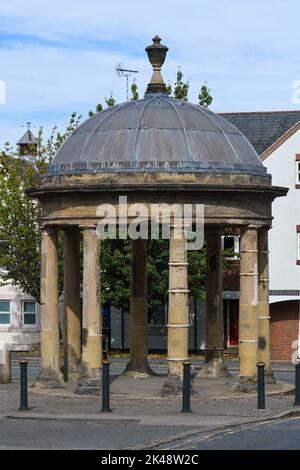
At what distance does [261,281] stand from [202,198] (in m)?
3.55

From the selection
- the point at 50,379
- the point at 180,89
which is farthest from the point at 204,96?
the point at 50,379

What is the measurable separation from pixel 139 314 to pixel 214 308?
1.89m

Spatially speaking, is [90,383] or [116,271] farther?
[116,271]

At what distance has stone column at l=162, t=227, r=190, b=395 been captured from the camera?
2830 centimetres

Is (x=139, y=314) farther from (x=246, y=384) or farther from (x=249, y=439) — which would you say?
(x=249, y=439)

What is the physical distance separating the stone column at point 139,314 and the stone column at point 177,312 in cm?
478

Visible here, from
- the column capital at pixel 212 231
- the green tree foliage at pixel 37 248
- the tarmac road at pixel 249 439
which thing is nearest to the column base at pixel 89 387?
the tarmac road at pixel 249 439

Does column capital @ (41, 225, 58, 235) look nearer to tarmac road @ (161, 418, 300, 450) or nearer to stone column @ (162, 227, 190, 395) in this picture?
stone column @ (162, 227, 190, 395)

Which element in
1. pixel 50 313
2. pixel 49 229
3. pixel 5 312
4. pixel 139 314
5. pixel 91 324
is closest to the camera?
pixel 91 324

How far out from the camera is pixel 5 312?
62.5 m

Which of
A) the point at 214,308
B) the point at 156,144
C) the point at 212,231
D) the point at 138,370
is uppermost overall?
the point at 156,144

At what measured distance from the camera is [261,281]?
31125mm
